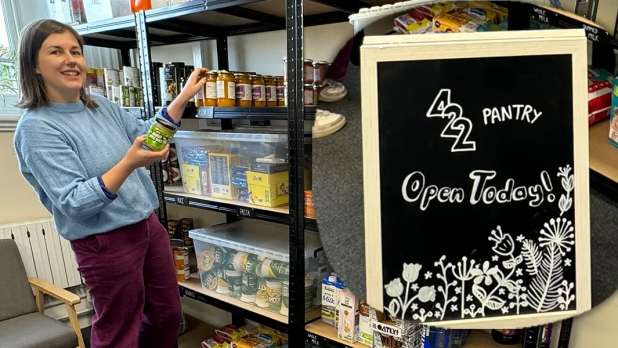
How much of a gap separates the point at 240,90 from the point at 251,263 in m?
0.60

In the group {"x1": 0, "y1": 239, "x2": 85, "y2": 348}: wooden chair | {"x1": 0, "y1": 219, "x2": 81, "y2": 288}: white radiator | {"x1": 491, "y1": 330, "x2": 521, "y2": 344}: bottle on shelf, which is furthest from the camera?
{"x1": 0, "y1": 219, "x2": 81, "y2": 288}: white radiator

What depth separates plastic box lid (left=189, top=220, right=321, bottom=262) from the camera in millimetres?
1429

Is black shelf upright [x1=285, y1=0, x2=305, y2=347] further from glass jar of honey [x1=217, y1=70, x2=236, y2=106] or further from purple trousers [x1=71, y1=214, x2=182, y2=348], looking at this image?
purple trousers [x1=71, y1=214, x2=182, y2=348]

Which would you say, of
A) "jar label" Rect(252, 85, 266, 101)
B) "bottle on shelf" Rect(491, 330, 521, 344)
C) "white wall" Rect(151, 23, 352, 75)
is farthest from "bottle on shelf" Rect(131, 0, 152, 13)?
"bottle on shelf" Rect(491, 330, 521, 344)

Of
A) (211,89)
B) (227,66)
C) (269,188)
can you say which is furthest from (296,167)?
(227,66)

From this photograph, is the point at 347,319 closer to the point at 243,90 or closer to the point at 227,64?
the point at 243,90

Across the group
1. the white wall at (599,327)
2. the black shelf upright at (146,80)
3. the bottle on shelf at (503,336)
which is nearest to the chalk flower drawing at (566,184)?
the white wall at (599,327)

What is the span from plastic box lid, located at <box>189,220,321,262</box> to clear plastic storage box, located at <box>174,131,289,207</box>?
164 millimetres

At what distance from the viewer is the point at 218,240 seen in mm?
1574

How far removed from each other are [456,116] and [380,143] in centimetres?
8

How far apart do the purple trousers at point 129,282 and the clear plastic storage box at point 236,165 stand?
0.27 metres

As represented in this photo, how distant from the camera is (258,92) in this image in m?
1.42

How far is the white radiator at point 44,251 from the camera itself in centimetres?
206

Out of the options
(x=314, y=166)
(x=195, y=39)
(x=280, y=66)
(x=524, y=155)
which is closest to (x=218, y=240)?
(x=280, y=66)
